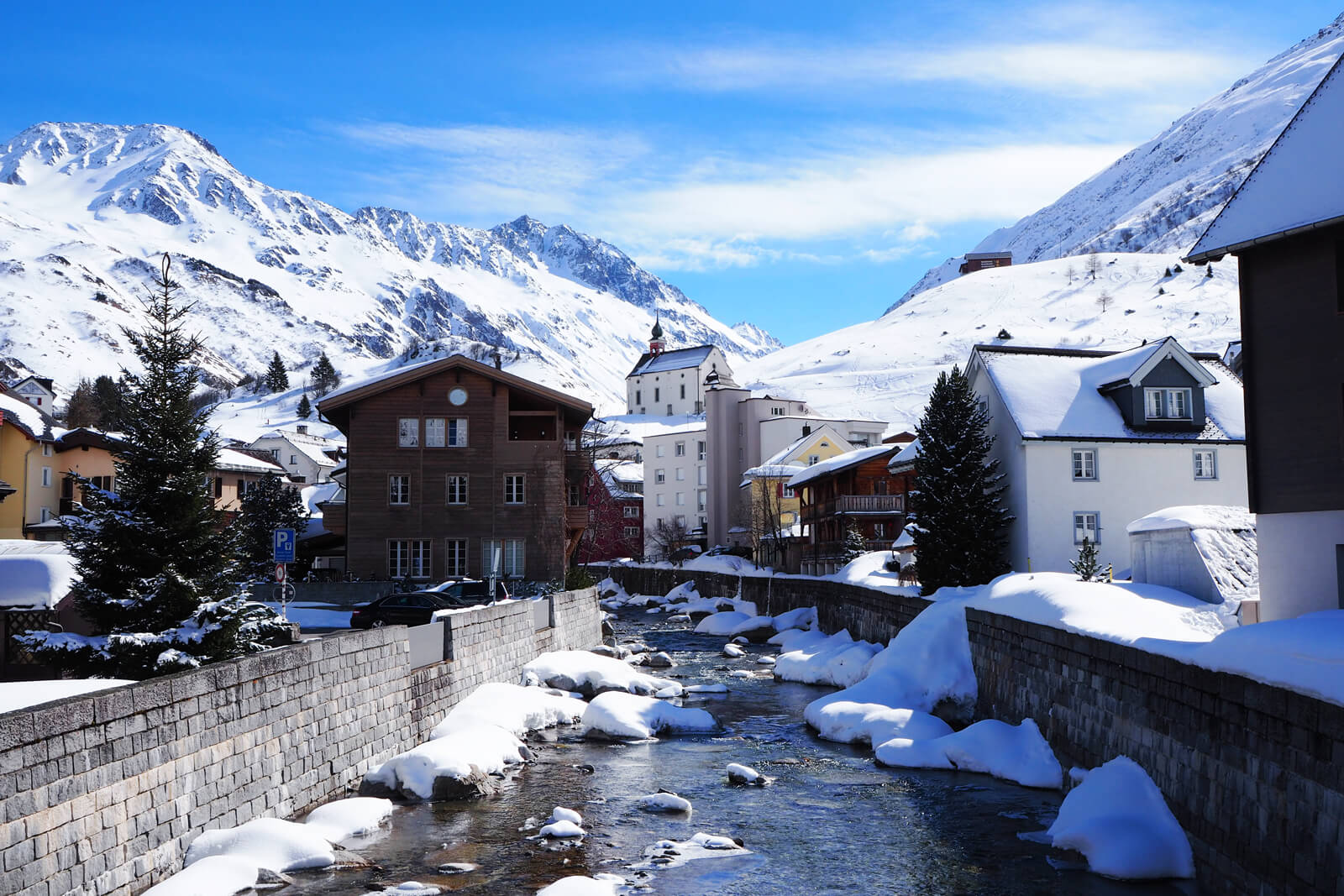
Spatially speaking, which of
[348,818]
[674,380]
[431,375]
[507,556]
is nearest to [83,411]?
[674,380]

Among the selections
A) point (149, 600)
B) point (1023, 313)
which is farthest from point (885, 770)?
point (1023, 313)

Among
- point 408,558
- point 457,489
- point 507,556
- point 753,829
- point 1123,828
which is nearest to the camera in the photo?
point 1123,828

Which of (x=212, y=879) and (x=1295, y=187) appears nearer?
(x=212, y=879)

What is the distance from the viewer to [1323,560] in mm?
21625

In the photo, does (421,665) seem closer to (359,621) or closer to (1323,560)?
(359,621)

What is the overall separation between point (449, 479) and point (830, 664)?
68.2ft

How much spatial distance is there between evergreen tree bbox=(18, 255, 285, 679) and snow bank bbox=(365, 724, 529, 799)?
3.87 meters

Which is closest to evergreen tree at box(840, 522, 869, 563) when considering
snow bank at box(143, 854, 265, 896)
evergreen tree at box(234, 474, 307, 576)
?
evergreen tree at box(234, 474, 307, 576)

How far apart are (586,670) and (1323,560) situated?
17.3m

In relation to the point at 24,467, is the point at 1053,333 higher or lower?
higher

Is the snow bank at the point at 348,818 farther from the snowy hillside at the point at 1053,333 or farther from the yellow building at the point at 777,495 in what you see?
the snowy hillside at the point at 1053,333

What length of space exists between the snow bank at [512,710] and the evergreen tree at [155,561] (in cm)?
427

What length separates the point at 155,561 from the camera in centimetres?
2019

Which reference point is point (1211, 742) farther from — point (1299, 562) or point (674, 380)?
point (674, 380)
